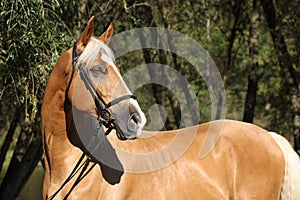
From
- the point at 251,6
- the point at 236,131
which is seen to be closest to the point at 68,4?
the point at 236,131

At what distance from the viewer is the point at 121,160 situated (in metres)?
4.54

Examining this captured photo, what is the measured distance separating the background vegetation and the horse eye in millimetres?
2097

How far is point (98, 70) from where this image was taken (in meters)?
4.19

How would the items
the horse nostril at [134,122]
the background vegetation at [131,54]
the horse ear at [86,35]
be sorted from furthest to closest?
the background vegetation at [131,54], the horse ear at [86,35], the horse nostril at [134,122]

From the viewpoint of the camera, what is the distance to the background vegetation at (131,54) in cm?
639

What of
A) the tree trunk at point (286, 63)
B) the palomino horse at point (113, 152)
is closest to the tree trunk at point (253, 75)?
the tree trunk at point (286, 63)

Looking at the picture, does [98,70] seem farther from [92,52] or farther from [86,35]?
[86,35]

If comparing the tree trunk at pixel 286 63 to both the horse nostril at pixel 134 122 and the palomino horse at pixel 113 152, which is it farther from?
the horse nostril at pixel 134 122

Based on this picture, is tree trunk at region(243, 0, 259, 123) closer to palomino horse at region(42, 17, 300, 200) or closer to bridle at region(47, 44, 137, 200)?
palomino horse at region(42, 17, 300, 200)

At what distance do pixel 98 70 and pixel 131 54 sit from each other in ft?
25.8

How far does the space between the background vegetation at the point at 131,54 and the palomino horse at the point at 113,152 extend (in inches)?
71.1

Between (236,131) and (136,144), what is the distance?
1113 millimetres

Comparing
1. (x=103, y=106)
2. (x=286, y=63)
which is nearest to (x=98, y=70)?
(x=103, y=106)


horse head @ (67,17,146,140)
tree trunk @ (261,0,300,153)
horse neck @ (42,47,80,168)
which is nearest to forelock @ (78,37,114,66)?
horse head @ (67,17,146,140)
